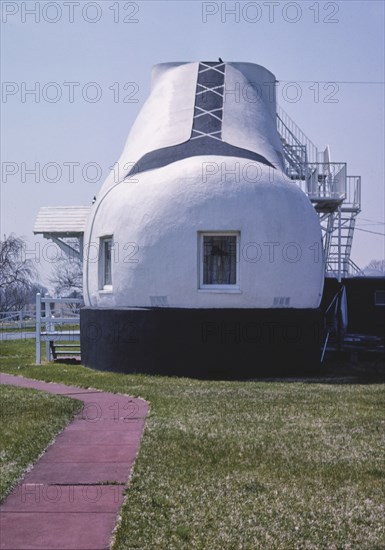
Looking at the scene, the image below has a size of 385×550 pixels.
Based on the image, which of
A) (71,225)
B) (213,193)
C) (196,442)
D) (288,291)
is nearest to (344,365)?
(288,291)

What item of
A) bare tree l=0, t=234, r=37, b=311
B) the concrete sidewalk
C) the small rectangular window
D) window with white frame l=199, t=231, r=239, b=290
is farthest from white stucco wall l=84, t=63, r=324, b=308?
bare tree l=0, t=234, r=37, b=311

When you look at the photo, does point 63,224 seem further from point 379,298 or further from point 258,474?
point 258,474

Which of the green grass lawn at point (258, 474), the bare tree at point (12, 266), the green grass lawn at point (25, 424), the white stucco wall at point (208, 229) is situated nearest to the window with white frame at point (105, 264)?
the white stucco wall at point (208, 229)

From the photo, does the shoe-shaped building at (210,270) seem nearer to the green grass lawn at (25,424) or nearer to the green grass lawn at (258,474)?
the green grass lawn at (258,474)

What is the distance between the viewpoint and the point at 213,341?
56.6ft

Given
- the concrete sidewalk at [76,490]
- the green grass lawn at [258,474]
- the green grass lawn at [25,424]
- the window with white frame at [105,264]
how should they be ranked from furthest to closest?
the window with white frame at [105,264] < the green grass lawn at [25,424] < the green grass lawn at [258,474] < the concrete sidewalk at [76,490]

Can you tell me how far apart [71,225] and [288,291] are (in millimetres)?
8061

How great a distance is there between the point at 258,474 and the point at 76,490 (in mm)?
1774

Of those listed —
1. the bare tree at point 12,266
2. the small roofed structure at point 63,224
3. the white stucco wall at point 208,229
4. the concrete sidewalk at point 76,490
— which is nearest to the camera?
the concrete sidewalk at point 76,490

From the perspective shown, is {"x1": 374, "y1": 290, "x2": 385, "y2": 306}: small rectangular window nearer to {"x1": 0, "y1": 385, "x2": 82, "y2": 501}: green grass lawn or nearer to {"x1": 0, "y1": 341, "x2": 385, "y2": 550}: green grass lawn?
{"x1": 0, "y1": 341, "x2": 385, "y2": 550}: green grass lawn

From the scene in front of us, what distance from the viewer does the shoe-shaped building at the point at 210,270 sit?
1722cm

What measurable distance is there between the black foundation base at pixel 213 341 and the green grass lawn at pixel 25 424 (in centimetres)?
361

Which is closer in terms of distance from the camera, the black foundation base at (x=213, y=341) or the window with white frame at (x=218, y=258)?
the black foundation base at (x=213, y=341)

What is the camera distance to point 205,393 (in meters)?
14.1
